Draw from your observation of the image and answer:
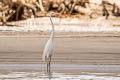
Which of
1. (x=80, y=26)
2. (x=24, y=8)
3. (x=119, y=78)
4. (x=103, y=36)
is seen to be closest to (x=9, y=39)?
(x=103, y=36)

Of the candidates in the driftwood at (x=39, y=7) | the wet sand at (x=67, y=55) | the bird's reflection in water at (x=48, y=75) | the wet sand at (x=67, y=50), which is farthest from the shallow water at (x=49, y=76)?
the driftwood at (x=39, y=7)

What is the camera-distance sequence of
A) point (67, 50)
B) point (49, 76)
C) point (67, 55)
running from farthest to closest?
point (67, 50) < point (67, 55) < point (49, 76)

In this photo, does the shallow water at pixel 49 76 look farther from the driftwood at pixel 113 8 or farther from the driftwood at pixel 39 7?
the driftwood at pixel 113 8

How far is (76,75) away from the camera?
36.1ft

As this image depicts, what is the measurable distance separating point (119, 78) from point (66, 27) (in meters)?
12.9

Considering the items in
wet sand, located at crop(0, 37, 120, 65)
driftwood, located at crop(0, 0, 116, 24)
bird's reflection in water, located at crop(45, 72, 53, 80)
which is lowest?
driftwood, located at crop(0, 0, 116, 24)

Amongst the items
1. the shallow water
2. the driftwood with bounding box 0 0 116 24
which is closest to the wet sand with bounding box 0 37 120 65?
the shallow water

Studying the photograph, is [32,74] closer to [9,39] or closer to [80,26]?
[9,39]

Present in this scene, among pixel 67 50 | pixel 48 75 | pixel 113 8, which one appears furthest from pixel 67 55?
pixel 113 8

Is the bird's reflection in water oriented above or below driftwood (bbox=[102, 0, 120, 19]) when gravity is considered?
above

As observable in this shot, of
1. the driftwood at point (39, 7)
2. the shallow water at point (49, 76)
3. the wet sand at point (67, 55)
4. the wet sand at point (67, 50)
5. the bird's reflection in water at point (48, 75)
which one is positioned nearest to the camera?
the shallow water at point (49, 76)

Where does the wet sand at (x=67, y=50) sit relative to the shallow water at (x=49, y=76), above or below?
below

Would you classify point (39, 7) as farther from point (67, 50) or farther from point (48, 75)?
point (48, 75)

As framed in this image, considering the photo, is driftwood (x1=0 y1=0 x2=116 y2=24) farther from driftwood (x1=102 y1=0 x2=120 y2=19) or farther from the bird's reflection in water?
the bird's reflection in water
